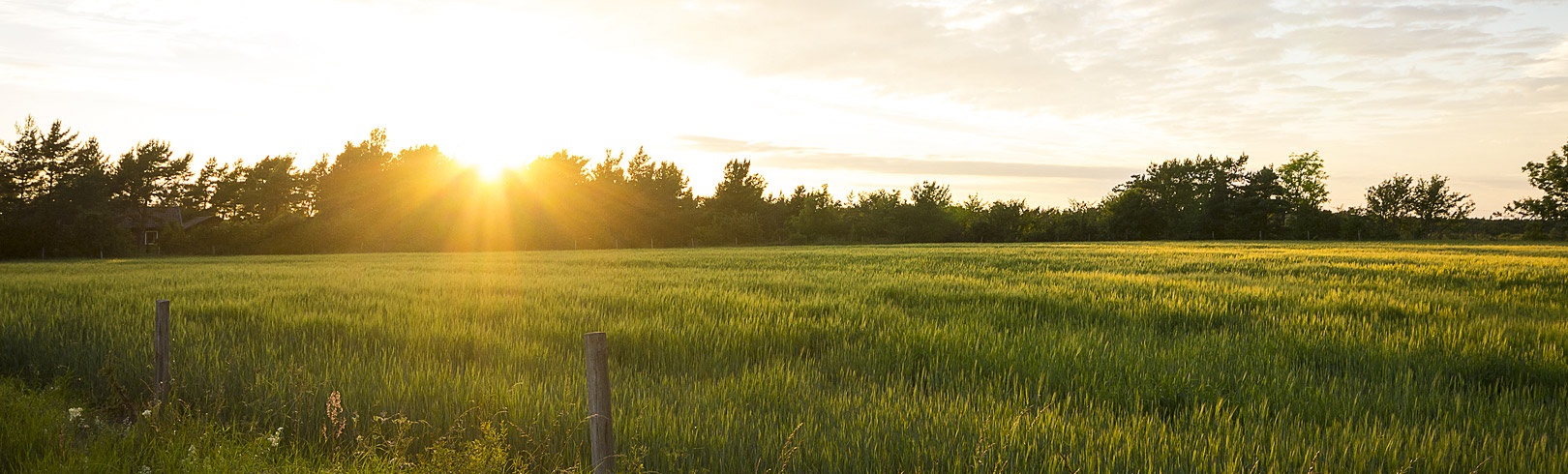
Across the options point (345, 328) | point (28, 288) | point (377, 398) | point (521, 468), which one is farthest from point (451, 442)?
point (28, 288)

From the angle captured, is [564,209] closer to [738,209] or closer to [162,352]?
[738,209]

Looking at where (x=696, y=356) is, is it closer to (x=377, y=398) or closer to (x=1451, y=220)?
(x=377, y=398)

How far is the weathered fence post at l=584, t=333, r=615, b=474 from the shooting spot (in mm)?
2738

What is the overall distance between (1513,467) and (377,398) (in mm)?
5939

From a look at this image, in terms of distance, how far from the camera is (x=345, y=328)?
7418mm

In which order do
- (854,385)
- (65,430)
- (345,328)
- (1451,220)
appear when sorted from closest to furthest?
(65,430)
(854,385)
(345,328)
(1451,220)

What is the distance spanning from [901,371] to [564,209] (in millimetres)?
55851

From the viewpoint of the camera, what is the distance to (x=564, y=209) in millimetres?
57969

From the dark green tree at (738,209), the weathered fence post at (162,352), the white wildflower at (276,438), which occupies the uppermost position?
the dark green tree at (738,209)

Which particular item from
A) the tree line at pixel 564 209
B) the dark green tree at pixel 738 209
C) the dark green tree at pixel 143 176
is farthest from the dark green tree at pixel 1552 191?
the dark green tree at pixel 143 176

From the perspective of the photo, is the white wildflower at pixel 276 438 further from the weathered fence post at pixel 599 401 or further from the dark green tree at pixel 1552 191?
the dark green tree at pixel 1552 191

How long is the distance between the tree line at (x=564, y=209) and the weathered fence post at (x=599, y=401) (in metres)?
52.2

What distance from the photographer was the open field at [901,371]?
351 centimetres

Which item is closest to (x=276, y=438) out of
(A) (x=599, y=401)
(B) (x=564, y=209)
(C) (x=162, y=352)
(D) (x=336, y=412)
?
(D) (x=336, y=412)
